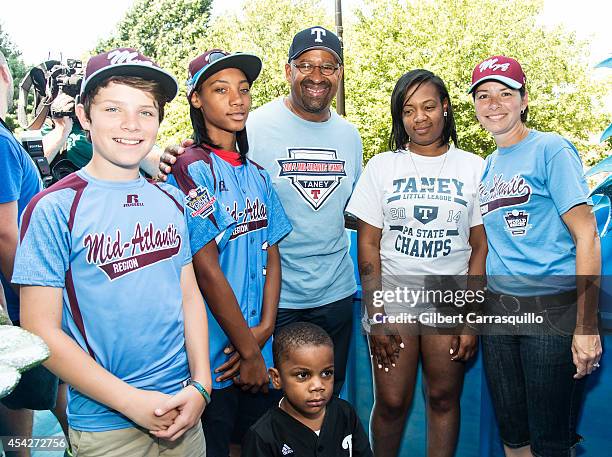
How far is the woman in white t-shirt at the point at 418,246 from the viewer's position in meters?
2.65

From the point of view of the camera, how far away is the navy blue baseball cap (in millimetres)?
2857

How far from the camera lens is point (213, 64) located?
234cm

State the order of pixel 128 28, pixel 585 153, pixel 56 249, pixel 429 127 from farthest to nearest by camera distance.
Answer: pixel 128 28, pixel 585 153, pixel 429 127, pixel 56 249

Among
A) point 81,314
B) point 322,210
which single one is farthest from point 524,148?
point 81,314

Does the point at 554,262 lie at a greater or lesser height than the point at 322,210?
lesser

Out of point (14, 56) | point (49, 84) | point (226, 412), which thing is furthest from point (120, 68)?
point (14, 56)

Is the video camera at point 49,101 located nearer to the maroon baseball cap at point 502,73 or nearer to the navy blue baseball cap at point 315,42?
the navy blue baseball cap at point 315,42

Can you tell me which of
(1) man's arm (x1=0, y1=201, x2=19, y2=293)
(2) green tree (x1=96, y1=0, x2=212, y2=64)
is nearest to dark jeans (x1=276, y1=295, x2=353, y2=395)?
(1) man's arm (x1=0, y1=201, x2=19, y2=293)

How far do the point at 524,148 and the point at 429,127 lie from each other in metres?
0.42

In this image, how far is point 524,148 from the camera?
250 cm

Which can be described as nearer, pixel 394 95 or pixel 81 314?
pixel 81 314

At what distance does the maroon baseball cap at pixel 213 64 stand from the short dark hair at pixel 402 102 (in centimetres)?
67

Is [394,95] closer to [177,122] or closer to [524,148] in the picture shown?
[524,148]
